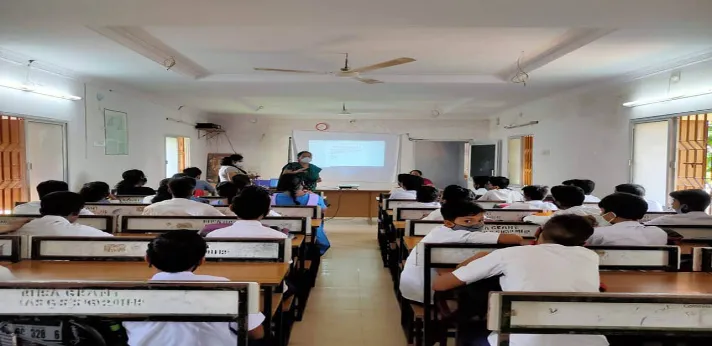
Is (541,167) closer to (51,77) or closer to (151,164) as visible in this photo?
(151,164)

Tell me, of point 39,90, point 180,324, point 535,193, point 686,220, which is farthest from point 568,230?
point 39,90

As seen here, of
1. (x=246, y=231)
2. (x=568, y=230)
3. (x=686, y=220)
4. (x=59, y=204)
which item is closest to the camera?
(x=568, y=230)

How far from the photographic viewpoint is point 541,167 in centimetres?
827

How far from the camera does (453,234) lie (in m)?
2.44

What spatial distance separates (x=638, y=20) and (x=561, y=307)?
3.08 m

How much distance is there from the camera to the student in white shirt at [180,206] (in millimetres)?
3691

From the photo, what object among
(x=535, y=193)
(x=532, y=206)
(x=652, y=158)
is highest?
(x=652, y=158)

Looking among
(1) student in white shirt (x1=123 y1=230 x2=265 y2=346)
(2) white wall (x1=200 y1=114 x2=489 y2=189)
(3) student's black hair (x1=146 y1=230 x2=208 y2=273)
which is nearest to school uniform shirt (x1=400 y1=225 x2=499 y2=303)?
(1) student in white shirt (x1=123 y1=230 x2=265 y2=346)

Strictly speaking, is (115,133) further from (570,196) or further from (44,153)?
(570,196)

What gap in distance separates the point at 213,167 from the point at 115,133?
179 inches

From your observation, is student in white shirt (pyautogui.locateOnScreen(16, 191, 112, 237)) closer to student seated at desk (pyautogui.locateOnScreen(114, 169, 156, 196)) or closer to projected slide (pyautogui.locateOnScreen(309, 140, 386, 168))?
student seated at desk (pyautogui.locateOnScreen(114, 169, 156, 196))

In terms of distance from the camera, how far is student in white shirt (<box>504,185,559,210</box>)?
4.49m

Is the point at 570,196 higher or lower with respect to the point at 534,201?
higher

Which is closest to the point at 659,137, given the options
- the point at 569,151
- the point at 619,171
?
the point at 619,171
